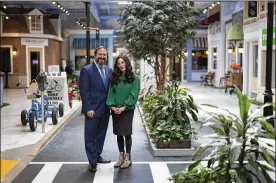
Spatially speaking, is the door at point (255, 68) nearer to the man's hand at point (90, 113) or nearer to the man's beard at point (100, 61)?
the man's beard at point (100, 61)

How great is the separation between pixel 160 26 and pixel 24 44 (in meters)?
18.4

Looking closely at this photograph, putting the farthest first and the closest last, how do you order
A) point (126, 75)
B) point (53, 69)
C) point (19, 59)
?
point (19, 59) < point (53, 69) < point (126, 75)

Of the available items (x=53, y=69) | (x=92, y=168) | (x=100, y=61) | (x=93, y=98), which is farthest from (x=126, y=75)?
(x=53, y=69)

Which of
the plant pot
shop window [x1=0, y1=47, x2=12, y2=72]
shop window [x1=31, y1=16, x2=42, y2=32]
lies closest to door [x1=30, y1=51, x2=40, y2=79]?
shop window [x1=0, y1=47, x2=12, y2=72]

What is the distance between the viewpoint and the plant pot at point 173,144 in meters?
7.25

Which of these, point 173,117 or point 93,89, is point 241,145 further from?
point 173,117

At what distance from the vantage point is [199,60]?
34.2m

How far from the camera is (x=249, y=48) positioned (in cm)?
1858

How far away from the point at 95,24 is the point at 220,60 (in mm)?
12605

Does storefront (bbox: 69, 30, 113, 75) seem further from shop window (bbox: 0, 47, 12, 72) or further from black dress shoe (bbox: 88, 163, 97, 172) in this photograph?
black dress shoe (bbox: 88, 163, 97, 172)

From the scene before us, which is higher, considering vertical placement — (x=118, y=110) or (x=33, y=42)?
(x=33, y=42)

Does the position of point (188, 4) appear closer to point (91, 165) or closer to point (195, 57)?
point (91, 165)

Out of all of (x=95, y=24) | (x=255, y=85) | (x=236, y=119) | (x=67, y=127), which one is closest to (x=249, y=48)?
(x=255, y=85)

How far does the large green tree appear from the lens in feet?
34.8
